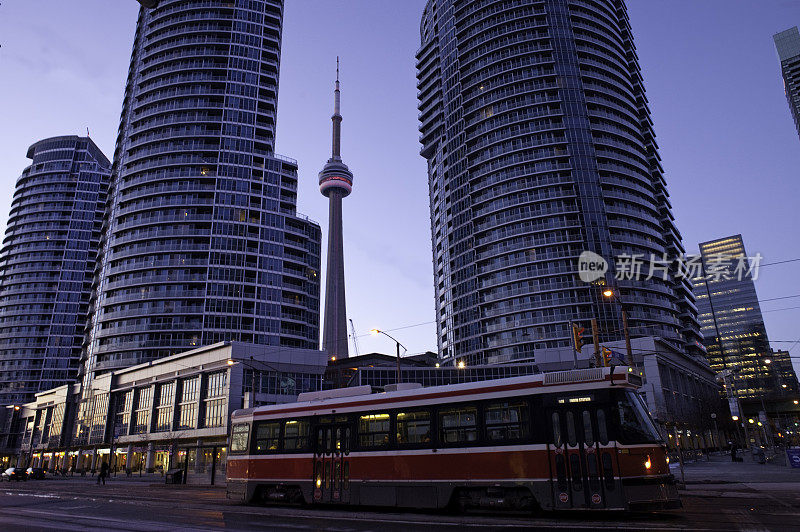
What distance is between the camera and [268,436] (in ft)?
70.1

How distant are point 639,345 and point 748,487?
60.2 metres

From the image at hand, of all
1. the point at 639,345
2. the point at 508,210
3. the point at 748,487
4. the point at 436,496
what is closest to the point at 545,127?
the point at 508,210

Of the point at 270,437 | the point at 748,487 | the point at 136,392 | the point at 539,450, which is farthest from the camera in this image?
the point at 136,392

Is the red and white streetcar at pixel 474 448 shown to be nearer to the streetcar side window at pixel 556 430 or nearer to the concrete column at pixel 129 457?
the streetcar side window at pixel 556 430

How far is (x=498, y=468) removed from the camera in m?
15.6

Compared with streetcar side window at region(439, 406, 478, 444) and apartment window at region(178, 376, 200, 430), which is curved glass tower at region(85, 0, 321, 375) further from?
streetcar side window at region(439, 406, 478, 444)

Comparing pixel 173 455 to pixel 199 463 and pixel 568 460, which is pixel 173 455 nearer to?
pixel 199 463

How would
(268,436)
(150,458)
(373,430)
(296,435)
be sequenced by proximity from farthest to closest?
(150,458) < (268,436) < (296,435) < (373,430)

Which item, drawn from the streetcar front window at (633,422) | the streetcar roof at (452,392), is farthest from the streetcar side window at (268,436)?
the streetcar front window at (633,422)

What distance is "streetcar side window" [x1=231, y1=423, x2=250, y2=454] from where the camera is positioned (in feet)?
72.9

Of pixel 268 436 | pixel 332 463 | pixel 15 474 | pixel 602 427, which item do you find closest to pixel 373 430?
pixel 332 463

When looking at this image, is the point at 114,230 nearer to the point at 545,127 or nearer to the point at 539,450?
the point at 545,127

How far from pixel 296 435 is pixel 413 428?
5300mm

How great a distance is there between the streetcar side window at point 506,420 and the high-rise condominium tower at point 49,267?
160m
